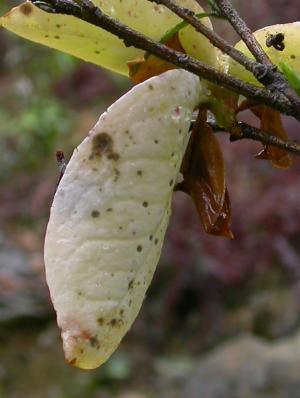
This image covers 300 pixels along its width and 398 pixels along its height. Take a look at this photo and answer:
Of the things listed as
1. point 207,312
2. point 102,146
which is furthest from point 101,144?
point 207,312

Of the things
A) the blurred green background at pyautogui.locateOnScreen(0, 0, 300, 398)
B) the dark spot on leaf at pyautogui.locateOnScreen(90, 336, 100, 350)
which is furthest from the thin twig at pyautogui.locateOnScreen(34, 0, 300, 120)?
the blurred green background at pyautogui.locateOnScreen(0, 0, 300, 398)

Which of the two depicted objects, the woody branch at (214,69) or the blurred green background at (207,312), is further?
the blurred green background at (207,312)

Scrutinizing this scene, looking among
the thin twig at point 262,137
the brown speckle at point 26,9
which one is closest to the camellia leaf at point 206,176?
the thin twig at point 262,137

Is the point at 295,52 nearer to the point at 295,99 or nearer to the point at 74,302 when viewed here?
the point at 295,99

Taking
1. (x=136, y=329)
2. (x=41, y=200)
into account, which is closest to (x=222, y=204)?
(x=136, y=329)

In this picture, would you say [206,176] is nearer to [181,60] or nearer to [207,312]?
[181,60]

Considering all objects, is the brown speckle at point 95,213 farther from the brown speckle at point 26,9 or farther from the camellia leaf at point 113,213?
the brown speckle at point 26,9
